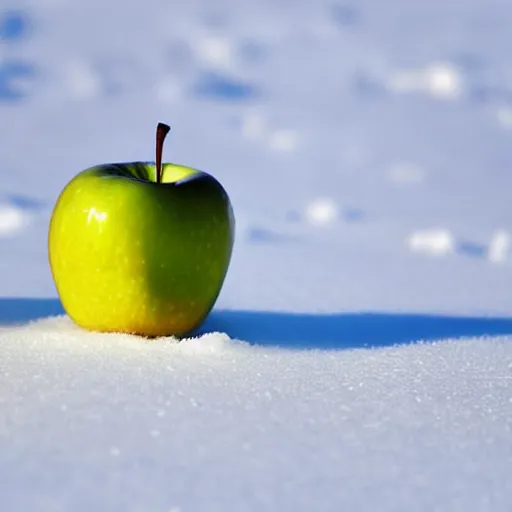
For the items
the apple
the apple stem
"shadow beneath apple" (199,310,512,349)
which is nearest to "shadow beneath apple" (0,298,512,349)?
"shadow beneath apple" (199,310,512,349)

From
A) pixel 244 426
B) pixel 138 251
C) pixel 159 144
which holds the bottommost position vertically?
pixel 244 426

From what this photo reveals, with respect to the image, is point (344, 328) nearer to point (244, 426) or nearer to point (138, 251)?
point (138, 251)

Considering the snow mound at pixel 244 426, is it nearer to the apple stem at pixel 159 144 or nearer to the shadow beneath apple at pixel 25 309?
the shadow beneath apple at pixel 25 309

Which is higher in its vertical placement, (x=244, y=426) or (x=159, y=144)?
(x=159, y=144)

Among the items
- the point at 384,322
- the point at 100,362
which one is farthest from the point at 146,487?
the point at 384,322

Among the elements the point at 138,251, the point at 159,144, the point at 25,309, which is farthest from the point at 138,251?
the point at 25,309

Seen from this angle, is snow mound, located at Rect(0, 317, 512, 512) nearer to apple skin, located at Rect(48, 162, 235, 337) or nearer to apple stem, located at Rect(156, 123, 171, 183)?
apple skin, located at Rect(48, 162, 235, 337)

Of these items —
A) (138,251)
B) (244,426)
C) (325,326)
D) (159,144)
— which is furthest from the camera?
(325,326)

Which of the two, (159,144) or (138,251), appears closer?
(138,251)
